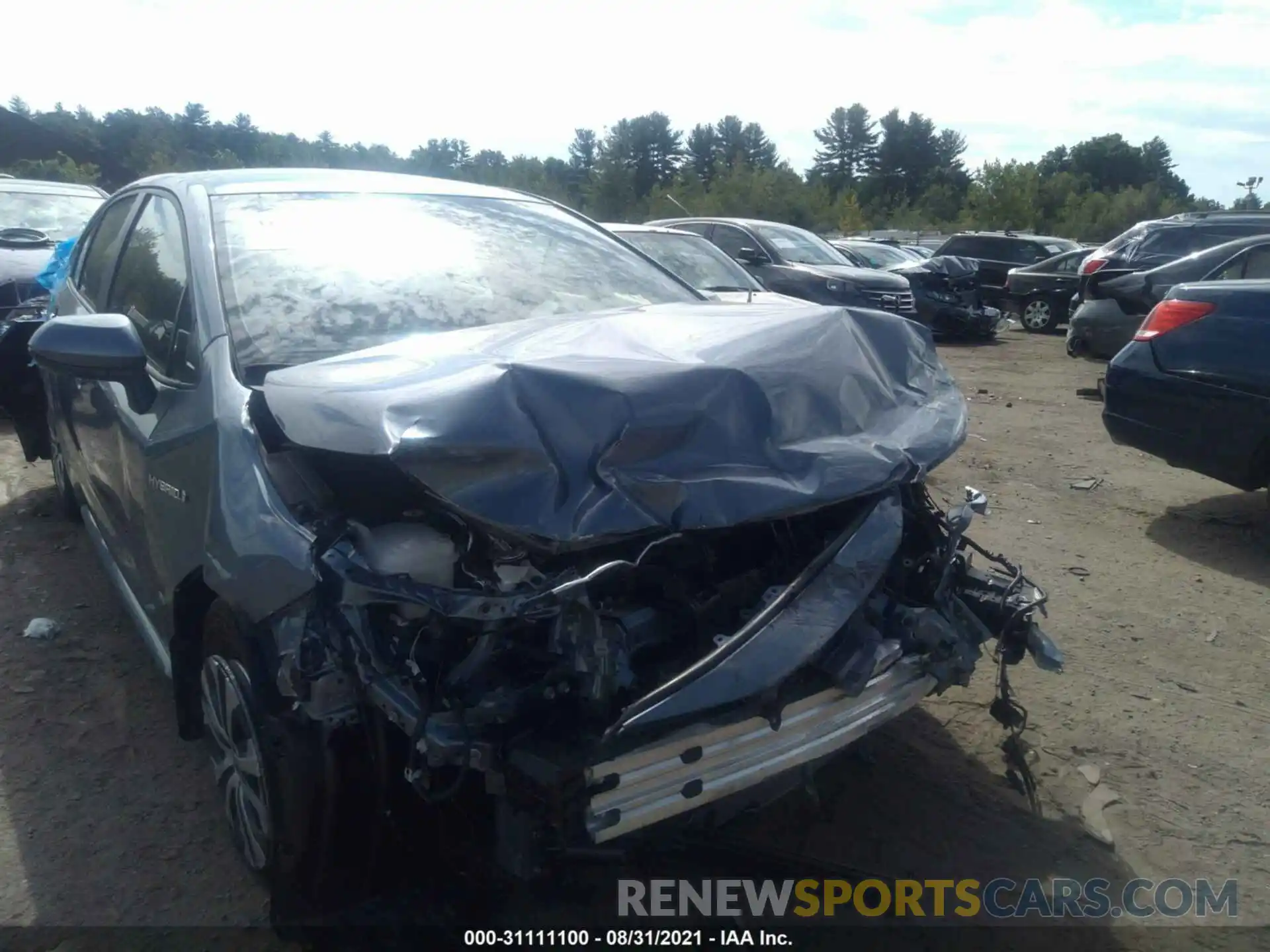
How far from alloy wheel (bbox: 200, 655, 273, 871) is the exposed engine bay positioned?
0.33 metres

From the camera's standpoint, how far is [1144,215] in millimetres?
47812

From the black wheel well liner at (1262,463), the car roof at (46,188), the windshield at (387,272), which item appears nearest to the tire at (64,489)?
the windshield at (387,272)

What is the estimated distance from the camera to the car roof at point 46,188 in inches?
362

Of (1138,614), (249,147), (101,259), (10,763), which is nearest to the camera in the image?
(10,763)

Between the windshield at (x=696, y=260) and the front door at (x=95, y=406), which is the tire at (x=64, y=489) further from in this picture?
the windshield at (x=696, y=260)

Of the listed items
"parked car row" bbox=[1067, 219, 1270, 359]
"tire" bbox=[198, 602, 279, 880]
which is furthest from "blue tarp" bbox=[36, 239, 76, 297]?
"parked car row" bbox=[1067, 219, 1270, 359]

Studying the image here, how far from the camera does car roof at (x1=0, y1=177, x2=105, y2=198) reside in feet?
30.2

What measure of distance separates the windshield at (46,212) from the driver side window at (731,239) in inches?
268

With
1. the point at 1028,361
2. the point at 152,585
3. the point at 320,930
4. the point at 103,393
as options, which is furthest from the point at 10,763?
the point at 1028,361

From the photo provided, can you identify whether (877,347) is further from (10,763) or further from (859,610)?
(10,763)

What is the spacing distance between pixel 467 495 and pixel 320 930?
3.92ft

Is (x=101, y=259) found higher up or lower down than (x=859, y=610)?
higher up

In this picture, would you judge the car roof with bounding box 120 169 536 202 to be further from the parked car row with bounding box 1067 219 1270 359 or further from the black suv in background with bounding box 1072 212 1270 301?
the black suv in background with bounding box 1072 212 1270 301

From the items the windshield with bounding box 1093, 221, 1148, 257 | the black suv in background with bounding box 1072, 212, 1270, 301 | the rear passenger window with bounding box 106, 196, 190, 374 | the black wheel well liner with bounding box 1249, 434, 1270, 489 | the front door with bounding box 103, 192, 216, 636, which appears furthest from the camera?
the windshield with bounding box 1093, 221, 1148, 257
